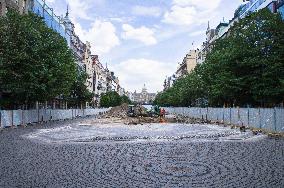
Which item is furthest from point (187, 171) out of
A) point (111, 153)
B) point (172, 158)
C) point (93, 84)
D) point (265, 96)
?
point (93, 84)

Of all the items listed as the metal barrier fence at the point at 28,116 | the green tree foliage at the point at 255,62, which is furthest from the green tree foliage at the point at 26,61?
the green tree foliage at the point at 255,62

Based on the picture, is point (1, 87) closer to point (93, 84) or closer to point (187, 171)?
point (187, 171)

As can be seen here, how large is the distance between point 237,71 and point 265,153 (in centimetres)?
2417

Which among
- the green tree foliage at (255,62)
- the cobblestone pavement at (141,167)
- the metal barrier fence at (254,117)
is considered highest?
the green tree foliage at (255,62)

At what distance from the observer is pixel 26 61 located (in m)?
40.6

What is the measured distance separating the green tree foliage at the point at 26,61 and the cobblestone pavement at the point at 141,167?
23.9m

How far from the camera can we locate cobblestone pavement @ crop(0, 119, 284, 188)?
32.3ft

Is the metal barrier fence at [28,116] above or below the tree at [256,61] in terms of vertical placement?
below

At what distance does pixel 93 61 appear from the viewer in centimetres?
14412

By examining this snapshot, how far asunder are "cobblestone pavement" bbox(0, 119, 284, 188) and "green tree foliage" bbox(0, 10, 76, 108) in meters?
23.9

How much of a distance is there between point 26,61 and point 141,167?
30.9 metres

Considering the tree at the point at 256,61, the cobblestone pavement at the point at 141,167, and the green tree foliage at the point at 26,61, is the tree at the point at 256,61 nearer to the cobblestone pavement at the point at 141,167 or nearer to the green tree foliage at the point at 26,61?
the green tree foliage at the point at 26,61

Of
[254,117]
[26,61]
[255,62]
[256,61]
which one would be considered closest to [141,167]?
[254,117]

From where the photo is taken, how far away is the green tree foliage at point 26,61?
3997 cm
